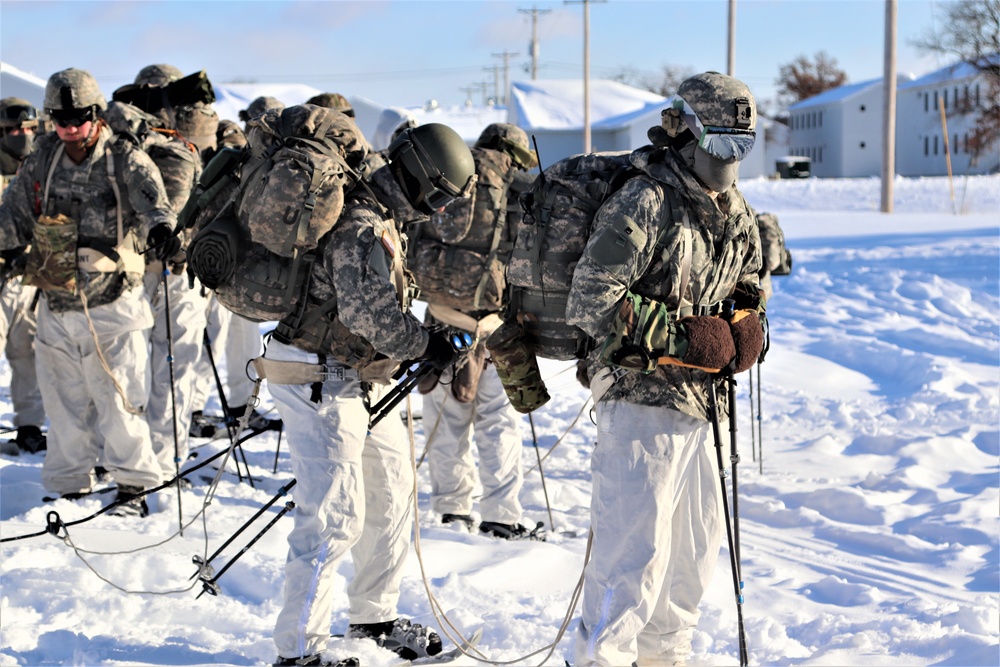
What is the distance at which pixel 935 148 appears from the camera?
180ft

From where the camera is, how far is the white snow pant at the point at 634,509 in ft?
13.6

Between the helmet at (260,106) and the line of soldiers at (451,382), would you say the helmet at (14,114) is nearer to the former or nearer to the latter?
the helmet at (260,106)

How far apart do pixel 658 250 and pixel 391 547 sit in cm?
192

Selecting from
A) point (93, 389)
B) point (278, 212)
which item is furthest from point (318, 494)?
point (93, 389)

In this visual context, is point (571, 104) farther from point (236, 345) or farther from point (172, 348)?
point (172, 348)

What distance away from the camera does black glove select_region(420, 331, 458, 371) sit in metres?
→ 4.70

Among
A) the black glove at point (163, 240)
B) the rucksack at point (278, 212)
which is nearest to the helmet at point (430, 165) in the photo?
the rucksack at point (278, 212)

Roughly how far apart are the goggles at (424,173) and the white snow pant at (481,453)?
2337 mm

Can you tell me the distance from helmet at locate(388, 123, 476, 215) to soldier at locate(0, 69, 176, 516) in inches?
99.3

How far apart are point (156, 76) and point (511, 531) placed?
190 inches

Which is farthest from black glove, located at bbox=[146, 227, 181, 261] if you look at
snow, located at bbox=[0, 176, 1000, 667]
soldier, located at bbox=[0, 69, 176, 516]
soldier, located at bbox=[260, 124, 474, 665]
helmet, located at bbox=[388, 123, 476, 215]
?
helmet, located at bbox=[388, 123, 476, 215]

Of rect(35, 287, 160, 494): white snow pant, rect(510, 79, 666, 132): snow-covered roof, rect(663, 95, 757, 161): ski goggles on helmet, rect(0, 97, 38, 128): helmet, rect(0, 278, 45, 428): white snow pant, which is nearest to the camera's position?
rect(663, 95, 757, 161): ski goggles on helmet

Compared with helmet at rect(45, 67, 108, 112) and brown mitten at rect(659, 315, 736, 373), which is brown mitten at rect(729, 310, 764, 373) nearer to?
brown mitten at rect(659, 315, 736, 373)

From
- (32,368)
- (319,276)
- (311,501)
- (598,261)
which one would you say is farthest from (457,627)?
(32,368)
